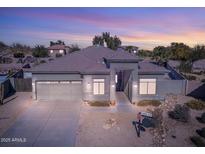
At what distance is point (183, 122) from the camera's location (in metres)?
16.0

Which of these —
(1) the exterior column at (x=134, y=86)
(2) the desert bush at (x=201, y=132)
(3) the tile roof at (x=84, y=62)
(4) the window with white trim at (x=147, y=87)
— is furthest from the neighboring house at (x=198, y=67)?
(2) the desert bush at (x=201, y=132)

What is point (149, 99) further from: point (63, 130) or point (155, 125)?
point (63, 130)

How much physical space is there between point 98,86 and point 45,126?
6780mm

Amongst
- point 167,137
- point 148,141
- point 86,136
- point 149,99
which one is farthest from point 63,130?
point 149,99

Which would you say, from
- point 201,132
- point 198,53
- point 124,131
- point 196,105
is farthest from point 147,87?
point 198,53

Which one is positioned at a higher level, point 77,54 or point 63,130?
point 77,54

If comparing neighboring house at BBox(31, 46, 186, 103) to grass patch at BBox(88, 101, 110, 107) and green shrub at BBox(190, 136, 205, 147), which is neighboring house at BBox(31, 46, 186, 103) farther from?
green shrub at BBox(190, 136, 205, 147)

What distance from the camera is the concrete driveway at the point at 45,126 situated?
13047 mm

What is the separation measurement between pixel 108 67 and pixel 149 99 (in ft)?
15.7

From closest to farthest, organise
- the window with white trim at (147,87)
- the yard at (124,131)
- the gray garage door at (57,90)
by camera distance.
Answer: the yard at (124,131)
the window with white trim at (147,87)
the gray garage door at (57,90)

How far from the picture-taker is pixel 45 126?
15.2 metres

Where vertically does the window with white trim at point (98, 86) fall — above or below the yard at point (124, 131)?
above

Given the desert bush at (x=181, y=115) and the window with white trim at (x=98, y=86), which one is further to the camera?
the window with white trim at (x=98, y=86)

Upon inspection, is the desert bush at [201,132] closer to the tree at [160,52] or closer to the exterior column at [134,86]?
the exterior column at [134,86]
